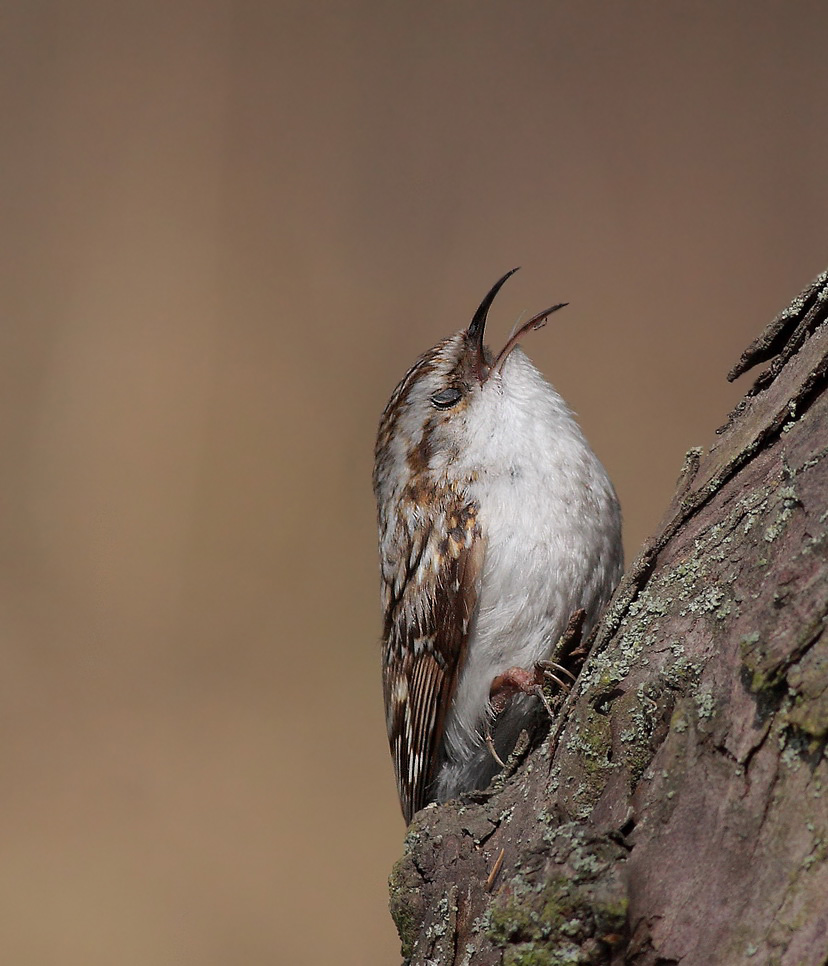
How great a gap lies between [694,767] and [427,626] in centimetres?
94

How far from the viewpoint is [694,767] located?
977 mm

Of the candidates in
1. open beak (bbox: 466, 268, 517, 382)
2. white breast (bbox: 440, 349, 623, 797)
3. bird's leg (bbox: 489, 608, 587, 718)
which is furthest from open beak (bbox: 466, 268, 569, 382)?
bird's leg (bbox: 489, 608, 587, 718)

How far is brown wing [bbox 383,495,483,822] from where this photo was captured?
183 centimetres

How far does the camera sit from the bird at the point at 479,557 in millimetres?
1792

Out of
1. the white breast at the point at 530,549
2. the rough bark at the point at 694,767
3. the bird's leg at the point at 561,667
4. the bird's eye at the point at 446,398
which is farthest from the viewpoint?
the bird's eye at the point at 446,398

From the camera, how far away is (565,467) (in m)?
1.86

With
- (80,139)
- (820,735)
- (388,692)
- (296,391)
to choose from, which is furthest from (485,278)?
(820,735)

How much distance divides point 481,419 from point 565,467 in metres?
0.23

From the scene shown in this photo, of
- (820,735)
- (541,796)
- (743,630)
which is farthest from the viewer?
(541,796)

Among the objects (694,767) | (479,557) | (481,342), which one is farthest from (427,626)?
(694,767)

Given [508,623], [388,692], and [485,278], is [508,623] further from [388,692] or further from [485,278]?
[485,278]

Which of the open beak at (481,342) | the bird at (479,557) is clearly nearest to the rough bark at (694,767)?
the bird at (479,557)

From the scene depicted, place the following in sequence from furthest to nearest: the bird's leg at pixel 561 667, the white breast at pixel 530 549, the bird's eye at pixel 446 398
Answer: the bird's eye at pixel 446 398, the white breast at pixel 530 549, the bird's leg at pixel 561 667

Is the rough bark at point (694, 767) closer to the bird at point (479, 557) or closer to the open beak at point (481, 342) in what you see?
the bird at point (479, 557)
